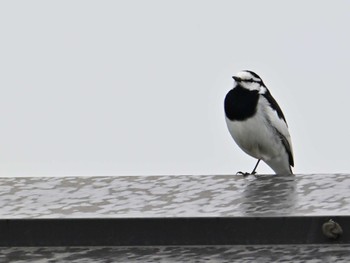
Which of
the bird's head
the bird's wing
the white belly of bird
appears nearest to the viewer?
the white belly of bird

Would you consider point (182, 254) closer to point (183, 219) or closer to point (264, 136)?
point (183, 219)

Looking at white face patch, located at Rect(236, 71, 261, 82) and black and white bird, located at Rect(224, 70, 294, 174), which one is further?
white face patch, located at Rect(236, 71, 261, 82)

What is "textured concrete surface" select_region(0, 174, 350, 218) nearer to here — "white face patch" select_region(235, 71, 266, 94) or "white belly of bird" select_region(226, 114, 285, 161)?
"white belly of bird" select_region(226, 114, 285, 161)

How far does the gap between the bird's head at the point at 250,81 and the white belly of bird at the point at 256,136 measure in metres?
0.41

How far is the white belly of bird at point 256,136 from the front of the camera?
9586 mm

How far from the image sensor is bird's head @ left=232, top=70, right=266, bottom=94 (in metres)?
10.0

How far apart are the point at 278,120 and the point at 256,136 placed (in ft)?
0.90

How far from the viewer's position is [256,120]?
9672 millimetres

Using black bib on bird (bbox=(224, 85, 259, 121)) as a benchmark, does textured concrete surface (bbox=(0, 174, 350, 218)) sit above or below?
above

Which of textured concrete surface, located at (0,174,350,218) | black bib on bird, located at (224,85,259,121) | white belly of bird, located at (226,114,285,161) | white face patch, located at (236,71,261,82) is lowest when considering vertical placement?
white belly of bird, located at (226,114,285,161)

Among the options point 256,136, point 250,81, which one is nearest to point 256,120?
point 256,136

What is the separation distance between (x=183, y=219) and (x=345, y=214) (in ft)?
1.65

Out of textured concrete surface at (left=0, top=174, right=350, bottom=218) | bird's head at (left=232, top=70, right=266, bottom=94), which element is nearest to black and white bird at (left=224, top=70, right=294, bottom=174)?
bird's head at (left=232, top=70, right=266, bottom=94)

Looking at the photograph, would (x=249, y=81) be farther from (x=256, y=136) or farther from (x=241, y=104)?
(x=256, y=136)
